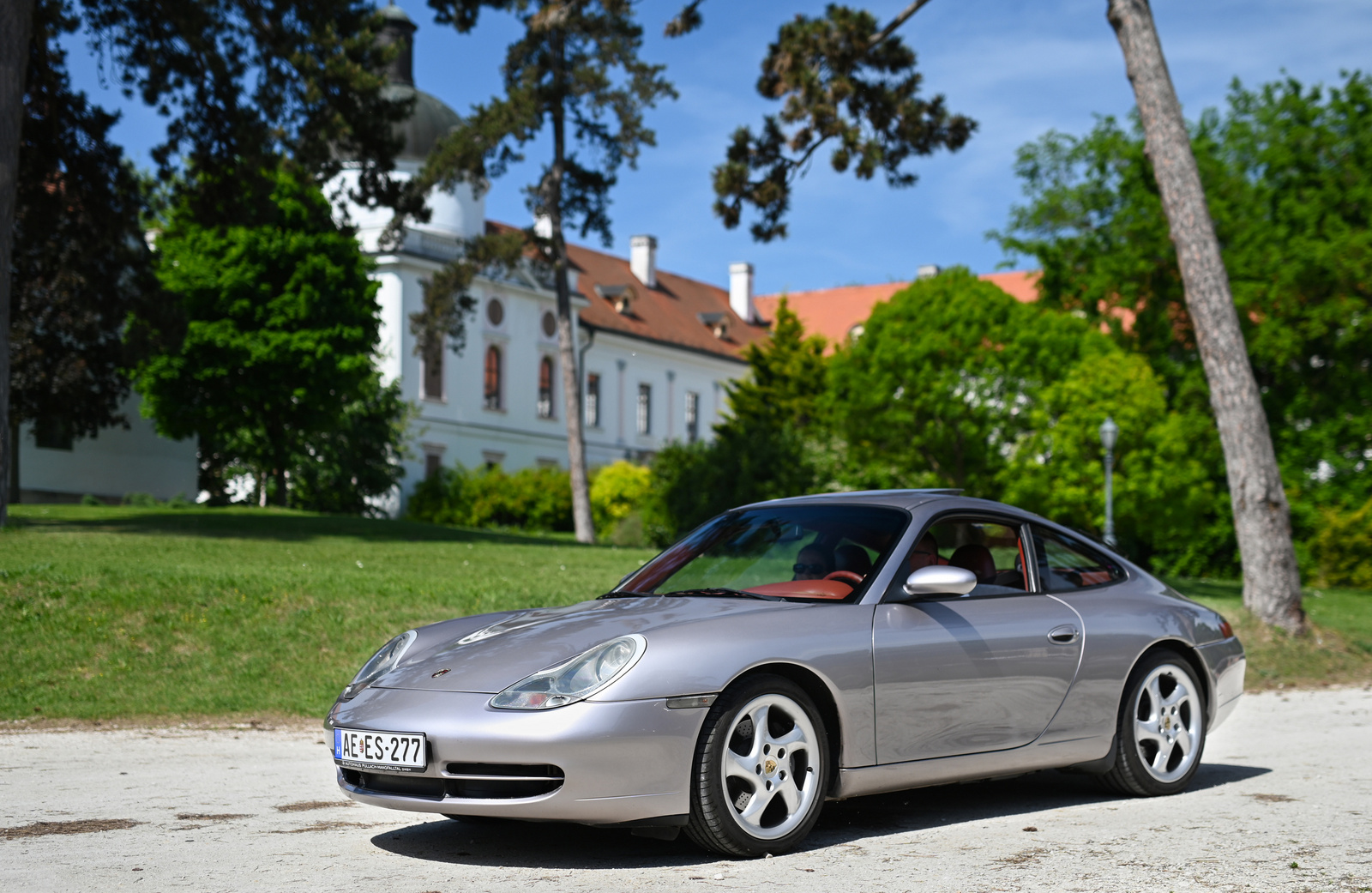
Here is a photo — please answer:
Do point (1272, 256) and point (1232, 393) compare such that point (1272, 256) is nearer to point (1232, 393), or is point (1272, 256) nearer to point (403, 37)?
point (1232, 393)

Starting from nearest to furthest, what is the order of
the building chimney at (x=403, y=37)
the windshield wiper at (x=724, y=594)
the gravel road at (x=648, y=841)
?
the gravel road at (x=648, y=841)
the windshield wiper at (x=724, y=594)
the building chimney at (x=403, y=37)

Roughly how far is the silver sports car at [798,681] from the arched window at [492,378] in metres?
58.6

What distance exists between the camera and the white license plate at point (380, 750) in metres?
5.61

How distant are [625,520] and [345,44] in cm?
2603

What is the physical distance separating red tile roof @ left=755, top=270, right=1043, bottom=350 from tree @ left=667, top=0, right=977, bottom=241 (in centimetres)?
6586

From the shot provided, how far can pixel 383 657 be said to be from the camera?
6.60m

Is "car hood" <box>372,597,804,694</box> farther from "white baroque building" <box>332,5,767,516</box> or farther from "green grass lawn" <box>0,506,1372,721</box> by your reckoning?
"white baroque building" <box>332,5,767,516</box>

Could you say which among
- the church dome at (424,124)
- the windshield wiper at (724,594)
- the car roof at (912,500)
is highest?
the church dome at (424,124)

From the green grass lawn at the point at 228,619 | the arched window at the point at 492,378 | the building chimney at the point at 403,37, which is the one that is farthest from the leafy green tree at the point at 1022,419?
the green grass lawn at the point at 228,619

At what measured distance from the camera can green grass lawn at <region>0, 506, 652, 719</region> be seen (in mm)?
11102

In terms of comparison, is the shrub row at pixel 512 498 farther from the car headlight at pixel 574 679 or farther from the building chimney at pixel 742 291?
the car headlight at pixel 574 679

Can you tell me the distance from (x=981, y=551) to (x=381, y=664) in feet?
9.72

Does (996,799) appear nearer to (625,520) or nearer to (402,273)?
(625,520)

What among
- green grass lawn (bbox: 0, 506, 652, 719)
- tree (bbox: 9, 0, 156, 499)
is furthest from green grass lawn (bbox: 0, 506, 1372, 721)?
tree (bbox: 9, 0, 156, 499)
